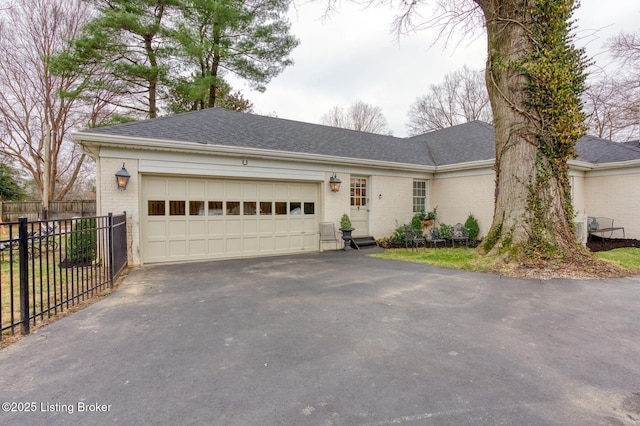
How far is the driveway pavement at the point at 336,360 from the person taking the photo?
2.07m

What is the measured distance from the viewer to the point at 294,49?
1484 centimetres

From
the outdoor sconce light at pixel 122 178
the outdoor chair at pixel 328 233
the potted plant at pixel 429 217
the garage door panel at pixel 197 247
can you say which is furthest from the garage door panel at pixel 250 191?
the potted plant at pixel 429 217

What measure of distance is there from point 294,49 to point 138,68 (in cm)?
693

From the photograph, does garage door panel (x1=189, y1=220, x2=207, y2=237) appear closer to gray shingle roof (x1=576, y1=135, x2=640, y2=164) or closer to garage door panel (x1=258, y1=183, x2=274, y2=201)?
garage door panel (x1=258, y1=183, x2=274, y2=201)

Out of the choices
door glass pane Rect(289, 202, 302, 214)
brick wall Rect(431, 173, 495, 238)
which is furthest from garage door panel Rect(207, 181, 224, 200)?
brick wall Rect(431, 173, 495, 238)

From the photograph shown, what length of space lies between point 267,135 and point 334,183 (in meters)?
2.64

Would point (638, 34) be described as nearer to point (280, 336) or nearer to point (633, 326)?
point (633, 326)

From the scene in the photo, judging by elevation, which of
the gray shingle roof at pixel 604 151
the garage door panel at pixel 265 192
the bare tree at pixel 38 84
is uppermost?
the bare tree at pixel 38 84

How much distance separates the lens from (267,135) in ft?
32.4

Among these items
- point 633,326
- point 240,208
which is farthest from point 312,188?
point 633,326

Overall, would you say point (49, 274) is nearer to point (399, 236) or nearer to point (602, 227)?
point (399, 236)

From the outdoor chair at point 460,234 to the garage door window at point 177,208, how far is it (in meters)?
8.36

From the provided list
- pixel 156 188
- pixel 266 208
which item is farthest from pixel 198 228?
pixel 266 208

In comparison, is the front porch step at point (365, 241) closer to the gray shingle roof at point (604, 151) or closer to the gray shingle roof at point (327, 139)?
the gray shingle roof at point (327, 139)
